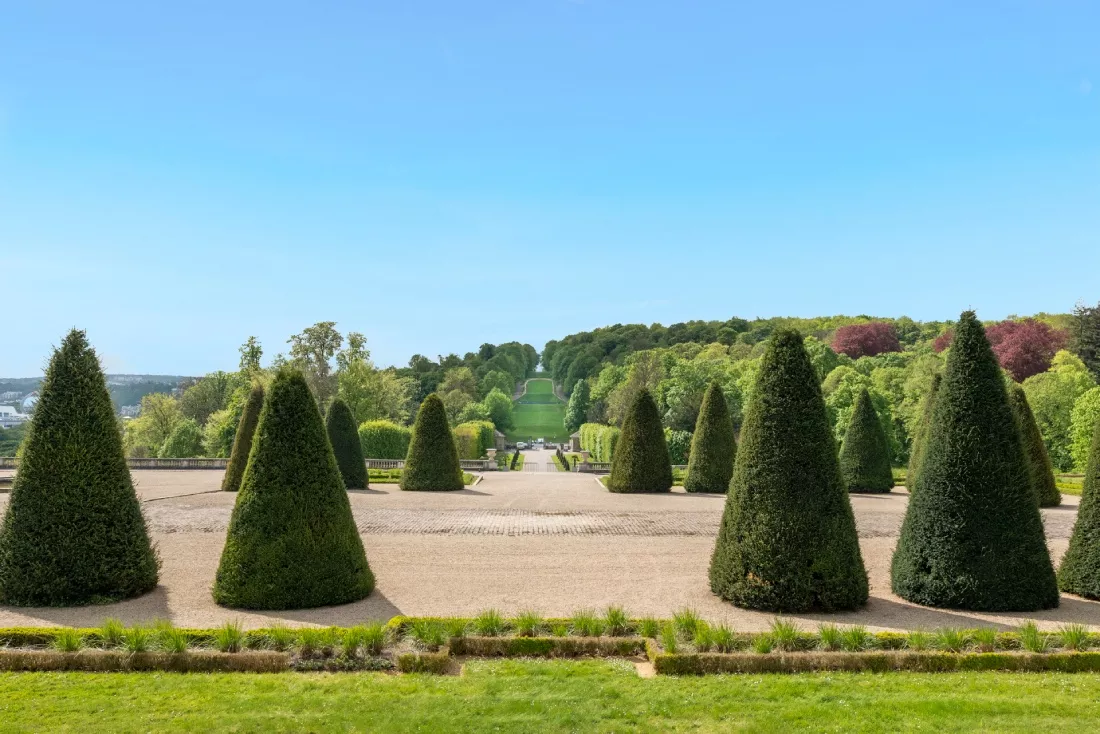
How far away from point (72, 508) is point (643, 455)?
20.1 meters

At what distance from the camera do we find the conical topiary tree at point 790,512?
10.6 metres

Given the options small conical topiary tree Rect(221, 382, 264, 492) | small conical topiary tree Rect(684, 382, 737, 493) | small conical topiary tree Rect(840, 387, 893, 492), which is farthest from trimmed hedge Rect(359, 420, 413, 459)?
small conical topiary tree Rect(840, 387, 893, 492)

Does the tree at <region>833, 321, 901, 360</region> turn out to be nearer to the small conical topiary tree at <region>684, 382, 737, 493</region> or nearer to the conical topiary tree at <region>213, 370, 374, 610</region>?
the small conical topiary tree at <region>684, 382, 737, 493</region>

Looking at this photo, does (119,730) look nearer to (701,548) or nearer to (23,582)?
(23,582)

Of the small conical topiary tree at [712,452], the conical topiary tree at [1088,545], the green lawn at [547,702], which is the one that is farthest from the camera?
the small conical topiary tree at [712,452]

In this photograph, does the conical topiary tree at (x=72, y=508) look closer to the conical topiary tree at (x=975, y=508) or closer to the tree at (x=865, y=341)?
the conical topiary tree at (x=975, y=508)

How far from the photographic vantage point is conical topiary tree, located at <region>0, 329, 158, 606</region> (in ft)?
35.6

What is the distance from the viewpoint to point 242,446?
27344 mm

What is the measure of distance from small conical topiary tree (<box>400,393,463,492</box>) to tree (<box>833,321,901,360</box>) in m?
68.9

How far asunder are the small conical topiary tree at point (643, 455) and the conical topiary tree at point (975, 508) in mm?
16521

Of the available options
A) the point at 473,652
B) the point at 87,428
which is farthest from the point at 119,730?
the point at 87,428

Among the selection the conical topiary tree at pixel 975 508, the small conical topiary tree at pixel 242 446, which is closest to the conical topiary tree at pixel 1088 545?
the conical topiary tree at pixel 975 508

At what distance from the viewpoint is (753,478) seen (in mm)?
11016

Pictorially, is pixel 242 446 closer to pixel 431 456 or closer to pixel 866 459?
pixel 431 456
